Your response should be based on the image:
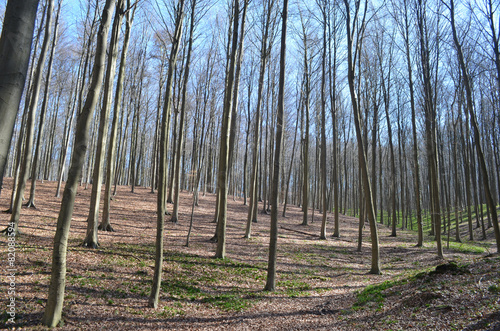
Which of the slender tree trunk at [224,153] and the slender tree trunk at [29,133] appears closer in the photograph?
the slender tree trunk at [29,133]

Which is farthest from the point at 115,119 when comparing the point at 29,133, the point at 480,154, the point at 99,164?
the point at 480,154

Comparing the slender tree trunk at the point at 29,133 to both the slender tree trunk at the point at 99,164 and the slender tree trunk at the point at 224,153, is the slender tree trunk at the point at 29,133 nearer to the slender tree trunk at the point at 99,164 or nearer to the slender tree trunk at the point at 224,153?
the slender tree trunk at the point at 99,164

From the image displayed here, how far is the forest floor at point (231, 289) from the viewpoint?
177 inches

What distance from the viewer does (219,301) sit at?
598 centimetres

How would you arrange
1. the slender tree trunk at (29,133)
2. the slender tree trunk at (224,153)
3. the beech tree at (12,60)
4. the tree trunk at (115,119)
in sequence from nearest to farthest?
the beech tree at (12,60) < the slender tree trunk at (29,133) < the slender tree trunk at (224,153) < the tree trunk at (115,119)

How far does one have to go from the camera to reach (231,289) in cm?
671

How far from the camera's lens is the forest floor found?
4488 millimetres

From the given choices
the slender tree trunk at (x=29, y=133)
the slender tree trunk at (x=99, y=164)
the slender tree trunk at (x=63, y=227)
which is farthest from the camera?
the slender tree trunk at (x=29, y=133)

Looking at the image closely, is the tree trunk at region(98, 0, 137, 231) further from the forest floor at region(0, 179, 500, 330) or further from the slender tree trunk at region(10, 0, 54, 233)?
the slender tree trunk at region(10, 0, 54, 233)

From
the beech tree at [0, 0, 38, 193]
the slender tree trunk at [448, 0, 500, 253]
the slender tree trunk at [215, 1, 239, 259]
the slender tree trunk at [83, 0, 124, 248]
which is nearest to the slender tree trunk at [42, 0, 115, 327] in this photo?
the beech tree at [0, 0, 38, 193]

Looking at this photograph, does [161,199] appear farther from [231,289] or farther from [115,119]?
[115,119]

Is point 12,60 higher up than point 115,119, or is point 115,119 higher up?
point 115,119

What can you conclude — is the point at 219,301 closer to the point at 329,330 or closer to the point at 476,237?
the point at 329,330

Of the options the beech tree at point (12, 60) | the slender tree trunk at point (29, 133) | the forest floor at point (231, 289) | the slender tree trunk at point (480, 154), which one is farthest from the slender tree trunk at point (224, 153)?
the slender tree trunk at point (480, 154)
